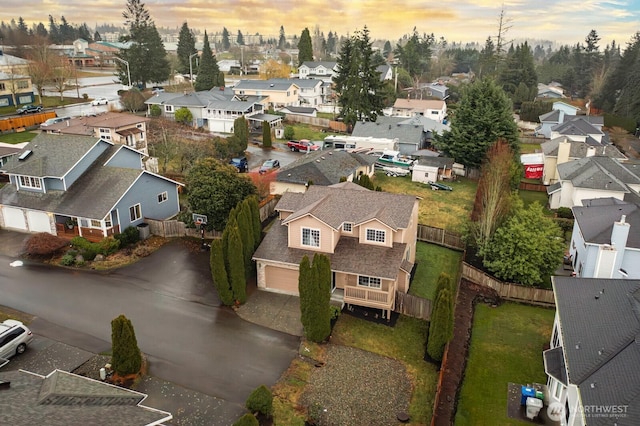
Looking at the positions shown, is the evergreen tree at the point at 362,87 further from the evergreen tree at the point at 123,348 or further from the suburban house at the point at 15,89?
the evergreen tree at the point at 123,348

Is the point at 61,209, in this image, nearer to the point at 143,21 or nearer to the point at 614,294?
the point at 614,294

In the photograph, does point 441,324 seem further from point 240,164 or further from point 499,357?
point 240,164

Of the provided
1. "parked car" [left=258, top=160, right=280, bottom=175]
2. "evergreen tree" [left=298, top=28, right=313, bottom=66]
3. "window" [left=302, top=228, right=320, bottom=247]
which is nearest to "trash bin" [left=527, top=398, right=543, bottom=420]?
"window" [left=302, top=228, right=320, bottom=247]

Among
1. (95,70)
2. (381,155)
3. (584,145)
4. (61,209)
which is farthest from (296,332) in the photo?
(95,70)

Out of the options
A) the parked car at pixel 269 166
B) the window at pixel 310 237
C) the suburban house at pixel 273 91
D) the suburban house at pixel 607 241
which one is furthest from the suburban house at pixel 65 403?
the suburban house at pixel 273 91

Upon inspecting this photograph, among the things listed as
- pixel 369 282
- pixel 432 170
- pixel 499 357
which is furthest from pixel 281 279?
pixel 432 170

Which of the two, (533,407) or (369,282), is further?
(369,282)
